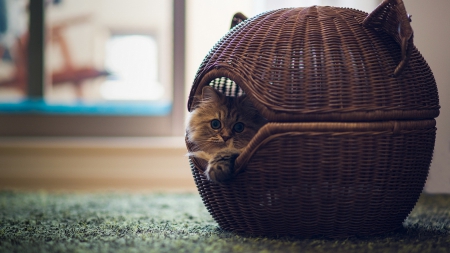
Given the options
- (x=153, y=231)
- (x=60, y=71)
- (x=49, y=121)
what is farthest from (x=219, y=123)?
(x=60, y=71)

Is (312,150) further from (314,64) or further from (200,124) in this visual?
(200,124)

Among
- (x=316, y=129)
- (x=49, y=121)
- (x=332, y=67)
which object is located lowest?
(x=49, y=121)

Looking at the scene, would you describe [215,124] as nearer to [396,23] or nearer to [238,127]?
[238,127]

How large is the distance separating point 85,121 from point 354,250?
1.93m

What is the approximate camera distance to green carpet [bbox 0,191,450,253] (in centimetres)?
116

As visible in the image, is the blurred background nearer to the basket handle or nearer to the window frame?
the window frame

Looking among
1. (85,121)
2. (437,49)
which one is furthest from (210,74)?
(85,121)

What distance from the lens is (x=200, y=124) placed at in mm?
1432

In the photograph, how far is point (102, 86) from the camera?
9.36 feet

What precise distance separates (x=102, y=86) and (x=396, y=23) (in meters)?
1.99

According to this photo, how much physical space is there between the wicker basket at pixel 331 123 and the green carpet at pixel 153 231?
0.08 metres

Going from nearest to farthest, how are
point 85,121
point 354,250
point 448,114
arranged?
point 354,250 < point 448,114 < point 85,121

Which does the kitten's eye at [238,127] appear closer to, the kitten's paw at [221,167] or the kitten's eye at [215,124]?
the kitten's eye at [215,124]

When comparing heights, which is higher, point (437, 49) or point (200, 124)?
point (437, 49)
